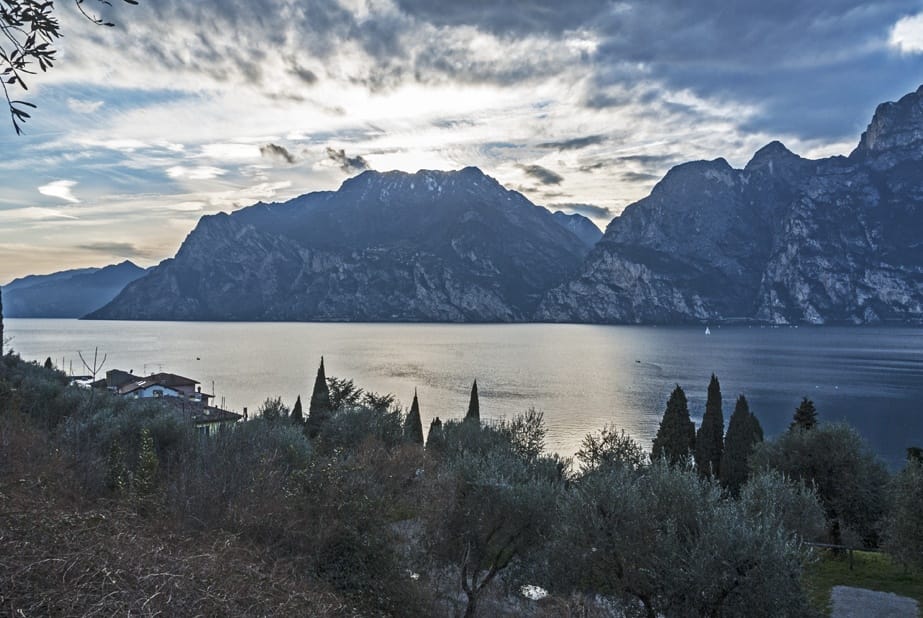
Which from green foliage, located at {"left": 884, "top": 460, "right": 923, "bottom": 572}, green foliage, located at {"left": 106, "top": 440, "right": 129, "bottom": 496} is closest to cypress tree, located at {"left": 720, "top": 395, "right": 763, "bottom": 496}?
green foliage, located at {"left": 884, "top": 460, "right": 923, "bottom": 572}

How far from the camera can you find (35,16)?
4.41 metres

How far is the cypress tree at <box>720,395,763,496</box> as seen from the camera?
37344 millimetres

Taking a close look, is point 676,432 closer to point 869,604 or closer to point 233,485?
point 869,604

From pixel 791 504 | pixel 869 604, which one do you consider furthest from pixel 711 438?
pixel 869 604

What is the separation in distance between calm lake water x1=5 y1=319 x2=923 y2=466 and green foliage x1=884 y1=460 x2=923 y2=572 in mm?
32222

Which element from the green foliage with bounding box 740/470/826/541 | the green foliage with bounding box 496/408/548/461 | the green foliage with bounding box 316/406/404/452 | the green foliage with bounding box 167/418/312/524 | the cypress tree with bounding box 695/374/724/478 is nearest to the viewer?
the green foliage with bounding box 167/418/312/524

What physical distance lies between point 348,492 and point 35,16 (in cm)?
1381

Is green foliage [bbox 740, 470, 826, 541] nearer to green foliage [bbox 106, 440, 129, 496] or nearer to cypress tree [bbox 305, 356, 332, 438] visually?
green foliage [bbox 106, 440, 129, 496]

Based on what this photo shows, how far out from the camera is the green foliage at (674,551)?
13289 mm

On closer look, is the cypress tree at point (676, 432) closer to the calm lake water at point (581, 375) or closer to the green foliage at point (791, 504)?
the calm lake water at point (581, 375)

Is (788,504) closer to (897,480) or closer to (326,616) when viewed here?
(897,480)

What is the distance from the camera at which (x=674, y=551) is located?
556 inches

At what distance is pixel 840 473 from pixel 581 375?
85.4 meters

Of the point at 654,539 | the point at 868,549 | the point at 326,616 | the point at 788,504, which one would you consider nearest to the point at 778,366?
the point at 868,549
